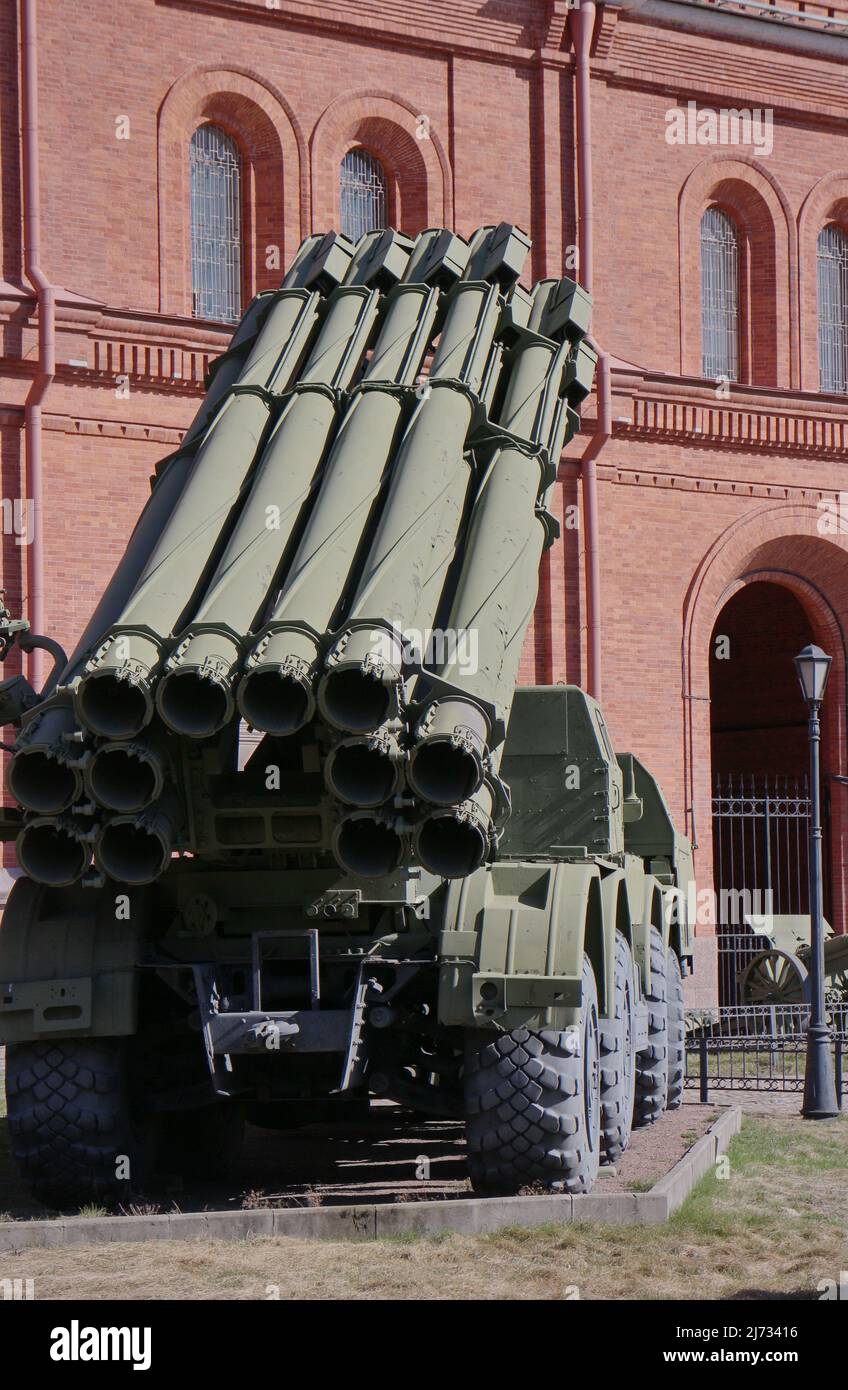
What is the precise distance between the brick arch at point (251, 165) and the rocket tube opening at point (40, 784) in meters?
12.2

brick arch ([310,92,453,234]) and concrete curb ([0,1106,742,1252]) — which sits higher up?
brick arch ([310,92,453,234])

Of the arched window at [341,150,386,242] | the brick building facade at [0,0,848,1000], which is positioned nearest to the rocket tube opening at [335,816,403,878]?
the brick building facade at [0,0,848,1000]

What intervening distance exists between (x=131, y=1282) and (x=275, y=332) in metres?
5.30

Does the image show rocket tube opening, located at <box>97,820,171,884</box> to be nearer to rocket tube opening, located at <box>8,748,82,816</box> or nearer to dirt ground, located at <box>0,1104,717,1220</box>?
rocket tube opening, located at <box>8,748,82,816</box>

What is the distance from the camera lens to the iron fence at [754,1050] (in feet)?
49.5

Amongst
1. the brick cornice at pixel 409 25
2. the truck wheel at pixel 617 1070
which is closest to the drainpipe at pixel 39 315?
the brick cornice at pixel 409 25

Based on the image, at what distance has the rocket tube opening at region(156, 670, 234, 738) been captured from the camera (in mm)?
8086

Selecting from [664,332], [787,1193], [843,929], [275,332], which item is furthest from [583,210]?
[787,1193]

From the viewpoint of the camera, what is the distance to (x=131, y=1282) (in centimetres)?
716

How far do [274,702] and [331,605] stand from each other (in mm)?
565

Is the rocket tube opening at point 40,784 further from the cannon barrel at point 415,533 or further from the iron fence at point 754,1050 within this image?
the iron fence at point 754,1050

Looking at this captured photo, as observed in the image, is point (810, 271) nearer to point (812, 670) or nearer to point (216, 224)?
point (216, 224)

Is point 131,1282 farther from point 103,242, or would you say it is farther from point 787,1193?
point 103,242

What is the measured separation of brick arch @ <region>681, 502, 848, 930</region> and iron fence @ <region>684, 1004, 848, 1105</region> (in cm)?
238
